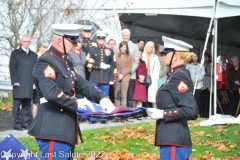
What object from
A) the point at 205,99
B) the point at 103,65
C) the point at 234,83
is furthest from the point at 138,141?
the point at 205,99

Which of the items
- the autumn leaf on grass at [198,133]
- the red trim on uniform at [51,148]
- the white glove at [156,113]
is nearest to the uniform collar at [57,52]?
the red trim on uniform at [51,148]

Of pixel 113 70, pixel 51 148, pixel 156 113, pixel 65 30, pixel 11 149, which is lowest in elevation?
pixel 11 149

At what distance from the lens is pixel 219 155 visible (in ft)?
36.9

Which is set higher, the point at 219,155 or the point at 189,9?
the point at 189,9

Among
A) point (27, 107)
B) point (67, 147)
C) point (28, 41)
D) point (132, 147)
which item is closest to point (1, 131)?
point (27, 107)

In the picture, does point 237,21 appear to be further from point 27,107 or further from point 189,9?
point 27,107

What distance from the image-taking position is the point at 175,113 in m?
6.52

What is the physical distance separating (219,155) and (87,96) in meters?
4.98

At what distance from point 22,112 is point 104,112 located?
7912mm

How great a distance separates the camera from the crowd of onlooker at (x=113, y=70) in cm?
1405

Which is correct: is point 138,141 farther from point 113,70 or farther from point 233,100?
point 233,100

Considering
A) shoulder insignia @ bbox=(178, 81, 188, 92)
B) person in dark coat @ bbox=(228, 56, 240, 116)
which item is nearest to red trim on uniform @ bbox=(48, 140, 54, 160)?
shoulder insignia @ bbox=(178, 81, 188, 92)

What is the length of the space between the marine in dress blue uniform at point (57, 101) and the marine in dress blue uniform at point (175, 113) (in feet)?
1.80

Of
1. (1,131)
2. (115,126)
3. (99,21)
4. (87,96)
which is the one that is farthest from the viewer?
(99,21)
